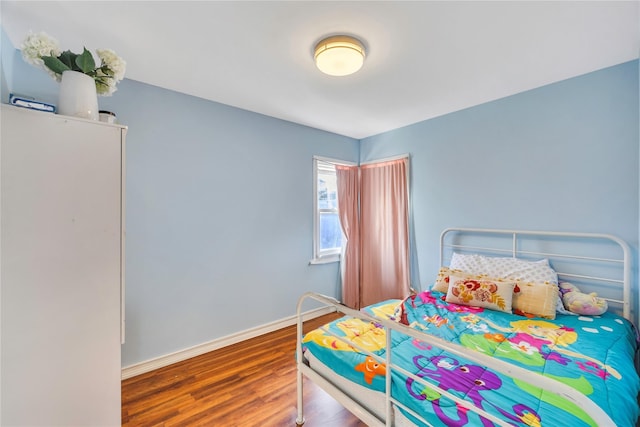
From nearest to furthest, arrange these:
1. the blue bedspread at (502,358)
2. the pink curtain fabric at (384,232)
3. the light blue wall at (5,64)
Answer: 1. the blue bedspread at (502,358)
2. the light blue wall at (5,64)
3. the pink curtain fabric at (384,232)

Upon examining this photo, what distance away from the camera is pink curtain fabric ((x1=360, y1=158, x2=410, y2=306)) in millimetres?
3227

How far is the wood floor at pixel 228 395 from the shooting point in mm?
1717

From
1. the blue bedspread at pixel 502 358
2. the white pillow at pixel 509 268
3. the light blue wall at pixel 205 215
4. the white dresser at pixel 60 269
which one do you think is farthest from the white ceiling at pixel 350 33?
the blue bedspread at pixel 502 358

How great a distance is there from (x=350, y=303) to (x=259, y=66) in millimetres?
2974

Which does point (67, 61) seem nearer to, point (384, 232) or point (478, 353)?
point (478, 353)

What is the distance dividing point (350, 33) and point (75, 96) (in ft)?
4.83

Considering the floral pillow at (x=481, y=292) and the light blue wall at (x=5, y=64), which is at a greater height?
the light blue wall at (x=5, y=64)

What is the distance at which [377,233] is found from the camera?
3.51 m

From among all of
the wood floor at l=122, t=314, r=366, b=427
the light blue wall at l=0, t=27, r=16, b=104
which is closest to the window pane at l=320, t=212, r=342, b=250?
the wood floor at l=122, t=314, r=366, b=427

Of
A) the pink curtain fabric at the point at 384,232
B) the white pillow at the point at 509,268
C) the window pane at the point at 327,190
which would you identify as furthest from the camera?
the window pane at the point at 327,190

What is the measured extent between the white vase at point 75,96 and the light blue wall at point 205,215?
0.90m

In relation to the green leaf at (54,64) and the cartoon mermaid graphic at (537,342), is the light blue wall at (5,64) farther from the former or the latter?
the cartoon mermaid graphic at (537,342)

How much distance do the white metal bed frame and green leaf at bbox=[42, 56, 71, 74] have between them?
5.56ft

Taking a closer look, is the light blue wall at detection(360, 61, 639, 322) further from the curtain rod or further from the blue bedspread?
the blue bedspread
